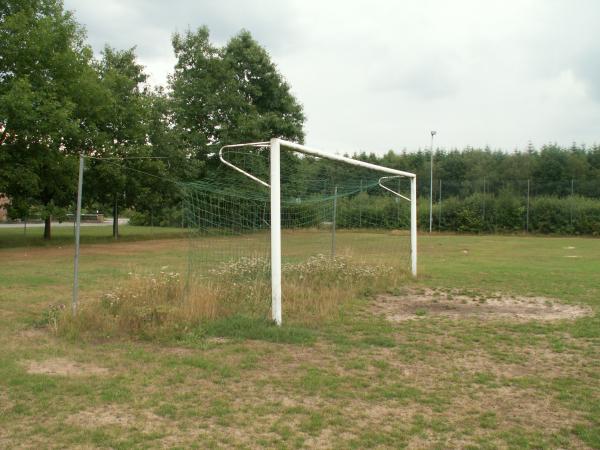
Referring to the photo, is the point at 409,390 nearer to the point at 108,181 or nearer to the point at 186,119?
the point at 108,181

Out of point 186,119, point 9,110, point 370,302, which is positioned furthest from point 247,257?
point 186,119

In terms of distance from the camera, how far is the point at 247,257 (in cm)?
866

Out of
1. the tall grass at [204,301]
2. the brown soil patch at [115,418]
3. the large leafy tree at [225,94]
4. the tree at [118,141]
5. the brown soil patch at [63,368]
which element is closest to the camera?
the brown soil patch at [115,418]

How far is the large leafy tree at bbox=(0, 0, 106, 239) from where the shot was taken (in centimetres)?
1778

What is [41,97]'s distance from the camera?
17969mm

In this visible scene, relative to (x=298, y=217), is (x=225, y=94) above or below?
above

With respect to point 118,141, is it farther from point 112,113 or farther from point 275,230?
point 275,230

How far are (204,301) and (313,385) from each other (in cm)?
267

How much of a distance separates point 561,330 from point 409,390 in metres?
3.32

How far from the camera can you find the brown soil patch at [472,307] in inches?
310

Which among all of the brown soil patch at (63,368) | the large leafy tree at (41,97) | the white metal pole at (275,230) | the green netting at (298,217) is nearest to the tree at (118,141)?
the large leafy tree at (41,97)

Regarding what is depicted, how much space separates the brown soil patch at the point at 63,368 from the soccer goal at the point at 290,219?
7.74ft

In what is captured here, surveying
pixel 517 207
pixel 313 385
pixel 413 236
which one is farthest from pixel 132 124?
pixel 517 207

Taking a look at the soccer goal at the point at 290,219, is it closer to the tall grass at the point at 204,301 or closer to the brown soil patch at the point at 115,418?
the tall grass at the point at 204,301
